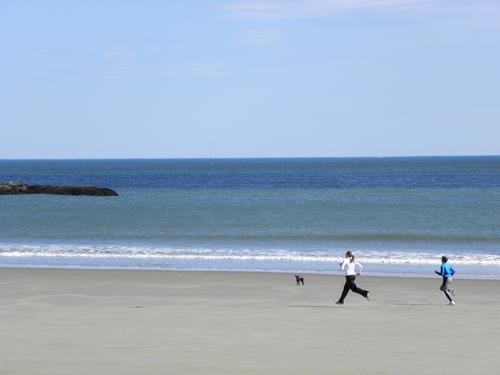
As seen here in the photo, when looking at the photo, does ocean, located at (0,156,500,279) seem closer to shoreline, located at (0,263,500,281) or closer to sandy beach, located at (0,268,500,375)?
shoreline, located at (0,263,500,281)

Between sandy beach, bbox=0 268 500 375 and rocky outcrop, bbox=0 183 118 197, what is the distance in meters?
63.2

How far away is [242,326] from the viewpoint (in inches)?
750

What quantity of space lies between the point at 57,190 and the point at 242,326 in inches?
3043

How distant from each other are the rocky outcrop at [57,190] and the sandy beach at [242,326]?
207 feet

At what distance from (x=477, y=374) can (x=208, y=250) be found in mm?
24799

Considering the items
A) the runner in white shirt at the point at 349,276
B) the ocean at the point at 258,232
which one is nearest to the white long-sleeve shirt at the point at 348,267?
the runner in white shirt at the point at 349,276

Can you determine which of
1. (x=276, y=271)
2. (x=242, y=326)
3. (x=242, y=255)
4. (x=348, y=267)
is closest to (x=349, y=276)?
(x=348, y=267)

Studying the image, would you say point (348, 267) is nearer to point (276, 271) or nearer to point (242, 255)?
point (276, 271)

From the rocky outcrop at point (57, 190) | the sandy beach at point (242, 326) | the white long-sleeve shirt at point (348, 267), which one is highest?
the white long-sleeve shirt at point (348, 267)

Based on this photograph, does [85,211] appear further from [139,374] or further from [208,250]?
[139,374]

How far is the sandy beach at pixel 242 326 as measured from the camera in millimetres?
15328

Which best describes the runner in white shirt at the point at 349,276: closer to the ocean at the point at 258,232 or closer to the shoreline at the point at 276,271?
the shoreline at the point at 276,271

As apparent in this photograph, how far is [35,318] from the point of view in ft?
66.0

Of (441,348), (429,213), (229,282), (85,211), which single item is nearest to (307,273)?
(229,282)
